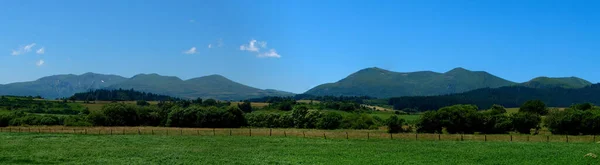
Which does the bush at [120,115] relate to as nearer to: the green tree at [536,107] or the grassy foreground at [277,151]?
the grassy foreground at [277,151]

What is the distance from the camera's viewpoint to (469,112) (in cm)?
9494

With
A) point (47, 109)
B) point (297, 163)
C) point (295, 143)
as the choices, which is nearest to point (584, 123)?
point (295, 143)

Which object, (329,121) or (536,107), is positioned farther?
(536,107)

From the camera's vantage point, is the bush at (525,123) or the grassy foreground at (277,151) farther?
the bush at (525,123)

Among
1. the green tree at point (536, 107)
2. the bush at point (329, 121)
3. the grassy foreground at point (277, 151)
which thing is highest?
the green tree at point (536, 107)

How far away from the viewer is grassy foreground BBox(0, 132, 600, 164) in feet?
144

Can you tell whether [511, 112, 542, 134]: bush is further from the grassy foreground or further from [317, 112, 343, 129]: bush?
[317, 112, 343, 129]: bush

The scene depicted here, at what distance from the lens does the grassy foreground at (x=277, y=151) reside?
44.0m

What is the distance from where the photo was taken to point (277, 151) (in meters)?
52.0

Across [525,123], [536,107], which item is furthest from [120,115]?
[536,107]

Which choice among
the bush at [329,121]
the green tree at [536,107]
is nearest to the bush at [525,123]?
the green tree at [536,107]

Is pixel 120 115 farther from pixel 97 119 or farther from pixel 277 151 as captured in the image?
pixel 277 151

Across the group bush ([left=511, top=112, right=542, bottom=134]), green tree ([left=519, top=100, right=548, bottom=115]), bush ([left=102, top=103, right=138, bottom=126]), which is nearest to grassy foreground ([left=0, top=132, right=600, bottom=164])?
bush ([left=511, top=112, right=542, bottom=134])

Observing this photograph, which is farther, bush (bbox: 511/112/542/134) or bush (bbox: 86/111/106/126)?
bush (bbox: 86/111/106/126)
